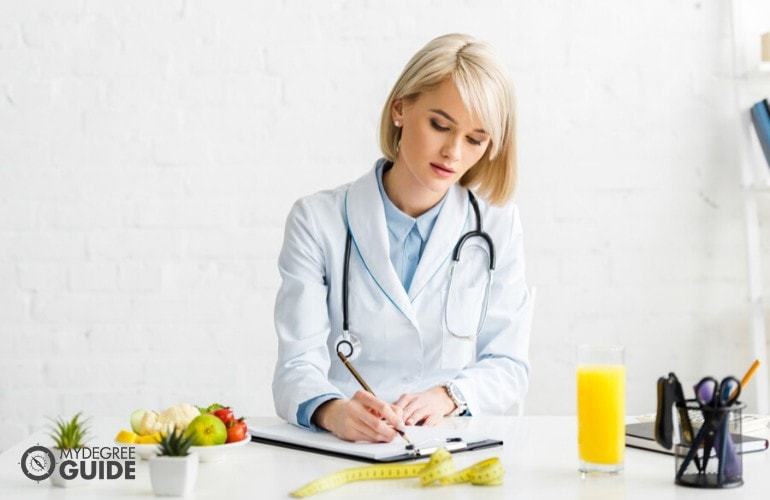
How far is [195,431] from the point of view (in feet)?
4.60

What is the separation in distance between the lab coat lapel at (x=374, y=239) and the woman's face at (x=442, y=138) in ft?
0.38

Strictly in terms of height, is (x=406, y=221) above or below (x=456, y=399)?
above

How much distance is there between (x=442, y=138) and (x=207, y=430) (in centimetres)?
82

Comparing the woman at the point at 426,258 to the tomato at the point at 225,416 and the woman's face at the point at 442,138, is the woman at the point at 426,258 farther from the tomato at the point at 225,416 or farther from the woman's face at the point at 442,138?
the tomato at the point at 225,416

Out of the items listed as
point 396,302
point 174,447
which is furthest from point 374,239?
point 174,447

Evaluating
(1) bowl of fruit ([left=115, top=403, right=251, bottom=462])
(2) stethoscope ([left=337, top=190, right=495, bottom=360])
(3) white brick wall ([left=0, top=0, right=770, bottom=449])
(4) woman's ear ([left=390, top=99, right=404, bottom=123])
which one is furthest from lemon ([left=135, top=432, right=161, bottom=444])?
(3) white brick wall ([left=0, top=0, right=770, bottom=449])

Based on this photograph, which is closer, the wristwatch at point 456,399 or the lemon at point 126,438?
the lemon at point 126,438

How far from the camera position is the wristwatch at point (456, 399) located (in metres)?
1.87

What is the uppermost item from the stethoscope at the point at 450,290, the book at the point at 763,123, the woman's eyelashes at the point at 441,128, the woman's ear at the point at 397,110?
the book at the point at 763,123

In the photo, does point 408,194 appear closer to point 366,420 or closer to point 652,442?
point 366,420

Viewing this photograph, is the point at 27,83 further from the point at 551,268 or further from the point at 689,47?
the point at 689,47

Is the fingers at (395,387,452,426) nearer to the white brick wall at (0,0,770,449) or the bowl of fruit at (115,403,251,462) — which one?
the bowl of fruit at (115,403,251,462)

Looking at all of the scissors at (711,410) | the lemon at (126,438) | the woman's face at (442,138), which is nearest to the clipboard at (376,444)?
the lemon at (126,438)

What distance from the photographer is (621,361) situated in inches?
54.8
